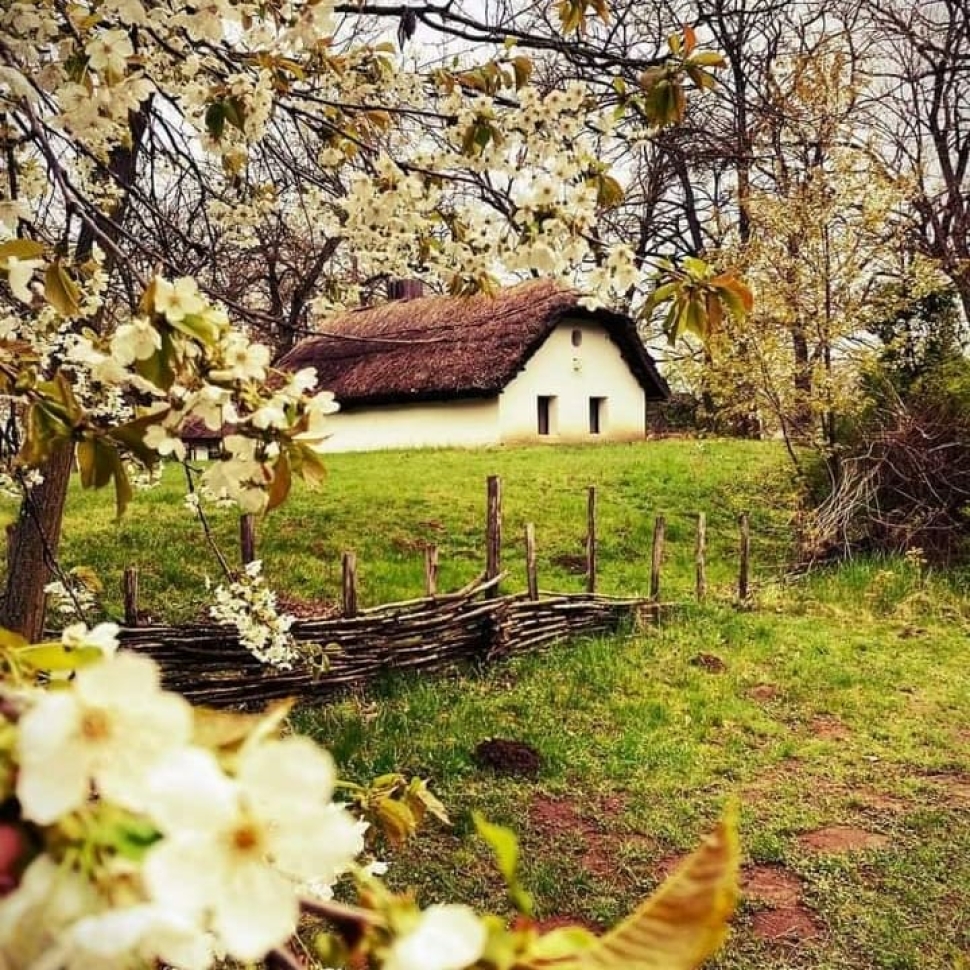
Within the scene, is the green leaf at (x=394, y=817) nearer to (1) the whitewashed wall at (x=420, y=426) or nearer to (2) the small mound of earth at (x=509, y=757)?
(2) the small mound of earth at (x=509, y=757)

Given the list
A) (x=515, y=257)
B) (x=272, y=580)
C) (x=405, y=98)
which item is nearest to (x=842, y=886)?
(x=515, y=257)

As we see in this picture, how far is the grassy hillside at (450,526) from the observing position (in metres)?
6.69

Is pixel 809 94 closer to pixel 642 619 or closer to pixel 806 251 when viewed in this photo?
pixel 806 251

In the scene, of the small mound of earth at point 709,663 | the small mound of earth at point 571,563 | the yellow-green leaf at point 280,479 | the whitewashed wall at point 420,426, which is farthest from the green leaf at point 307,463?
the whitewashed wall at point 420,426

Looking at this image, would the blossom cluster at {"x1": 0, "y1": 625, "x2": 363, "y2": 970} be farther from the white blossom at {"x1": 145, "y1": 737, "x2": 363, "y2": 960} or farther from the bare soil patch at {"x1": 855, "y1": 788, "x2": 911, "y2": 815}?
the bare soil patch at {"x1": 855, "y1": 788, "x2": 911, "y2": 815}

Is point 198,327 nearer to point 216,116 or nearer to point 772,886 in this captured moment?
point 216,116

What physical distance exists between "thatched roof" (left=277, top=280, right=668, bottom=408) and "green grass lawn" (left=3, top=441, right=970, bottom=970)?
230 inches

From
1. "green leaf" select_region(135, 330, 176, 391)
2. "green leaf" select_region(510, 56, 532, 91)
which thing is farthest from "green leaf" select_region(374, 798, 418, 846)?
"green leaf" select_region(510, 56, 532, 91)

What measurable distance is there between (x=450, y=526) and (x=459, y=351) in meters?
7.09

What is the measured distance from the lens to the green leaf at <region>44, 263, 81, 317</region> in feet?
4.20

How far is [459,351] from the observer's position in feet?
49.4

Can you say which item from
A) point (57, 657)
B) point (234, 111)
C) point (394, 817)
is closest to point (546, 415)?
point (234, 111)

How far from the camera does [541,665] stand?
5.29 m

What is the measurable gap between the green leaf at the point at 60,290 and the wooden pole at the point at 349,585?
349 centimetres
